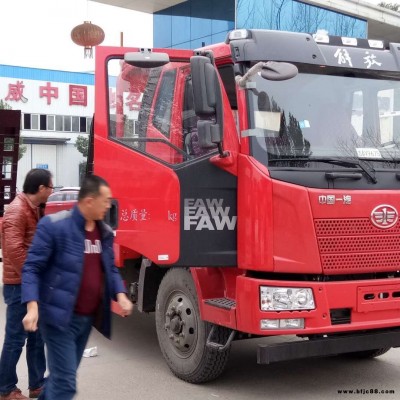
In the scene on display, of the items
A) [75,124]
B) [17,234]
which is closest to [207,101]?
[17,234]

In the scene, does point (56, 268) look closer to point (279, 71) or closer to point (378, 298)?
point (279, 71)

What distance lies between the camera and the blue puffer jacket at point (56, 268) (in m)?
3.62

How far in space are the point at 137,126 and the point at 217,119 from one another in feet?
3.58

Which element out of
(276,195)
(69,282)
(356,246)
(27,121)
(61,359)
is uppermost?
(27,121)

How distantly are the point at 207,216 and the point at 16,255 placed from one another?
4.69 feet

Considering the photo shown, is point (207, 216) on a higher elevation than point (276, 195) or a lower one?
lower

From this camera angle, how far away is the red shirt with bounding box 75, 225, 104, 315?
3.74 metres

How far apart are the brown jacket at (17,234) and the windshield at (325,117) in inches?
67.2

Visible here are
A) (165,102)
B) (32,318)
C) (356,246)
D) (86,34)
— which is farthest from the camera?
(86,34)

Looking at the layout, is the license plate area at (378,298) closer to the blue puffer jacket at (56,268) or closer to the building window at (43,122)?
the blue puffer jacket at (56,268)

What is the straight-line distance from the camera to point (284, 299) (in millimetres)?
4555

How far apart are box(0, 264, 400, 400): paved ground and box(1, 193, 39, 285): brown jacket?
1.17 meters

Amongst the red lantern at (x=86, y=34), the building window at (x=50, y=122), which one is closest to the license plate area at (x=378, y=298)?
the red lantern at (x=86, y=34)

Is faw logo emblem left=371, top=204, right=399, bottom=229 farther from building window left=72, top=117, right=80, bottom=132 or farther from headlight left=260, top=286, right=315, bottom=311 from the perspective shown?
building window left=72, top=117, right=80, bottom=132
